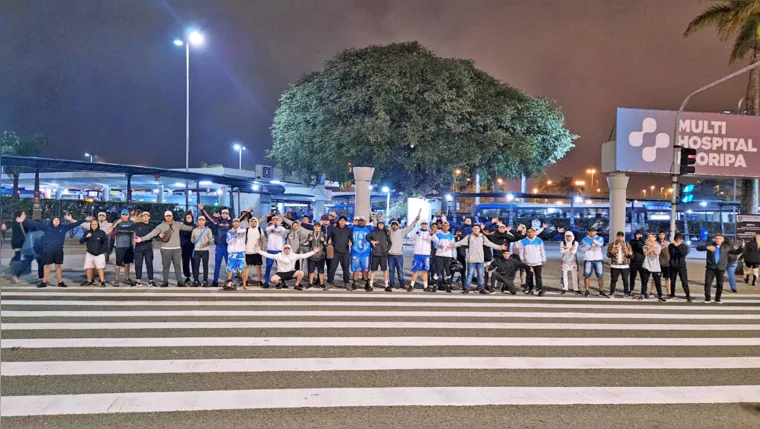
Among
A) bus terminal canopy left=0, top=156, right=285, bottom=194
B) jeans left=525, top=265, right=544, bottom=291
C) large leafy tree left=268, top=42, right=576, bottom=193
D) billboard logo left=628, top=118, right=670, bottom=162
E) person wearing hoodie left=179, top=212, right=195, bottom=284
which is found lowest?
jeans left=525, top=265, right=544, bottom=291

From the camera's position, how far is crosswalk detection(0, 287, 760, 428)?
5.07 meters

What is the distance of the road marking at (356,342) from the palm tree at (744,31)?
542 inches

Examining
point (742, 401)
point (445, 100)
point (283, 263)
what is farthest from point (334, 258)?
point (445, 100)

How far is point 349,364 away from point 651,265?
9.55 m

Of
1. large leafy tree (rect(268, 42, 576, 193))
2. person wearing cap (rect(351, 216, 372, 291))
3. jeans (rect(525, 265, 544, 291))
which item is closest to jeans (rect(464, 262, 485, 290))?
jeans (rect(525, 265, 544, 291))

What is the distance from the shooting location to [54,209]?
90.5 feet

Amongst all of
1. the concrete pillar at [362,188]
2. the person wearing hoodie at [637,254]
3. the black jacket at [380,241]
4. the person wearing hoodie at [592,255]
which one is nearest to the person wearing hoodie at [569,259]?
the person wearing hoodie at [592,255]

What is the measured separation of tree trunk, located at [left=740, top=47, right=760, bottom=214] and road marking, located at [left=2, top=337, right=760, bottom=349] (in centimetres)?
1342

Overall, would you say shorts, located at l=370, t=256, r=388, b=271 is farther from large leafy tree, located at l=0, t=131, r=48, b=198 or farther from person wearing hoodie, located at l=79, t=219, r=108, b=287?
large leafy tree, located at l=0, t=131, r=48, b=198

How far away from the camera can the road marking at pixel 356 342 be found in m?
7.36

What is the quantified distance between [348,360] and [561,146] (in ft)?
88.3

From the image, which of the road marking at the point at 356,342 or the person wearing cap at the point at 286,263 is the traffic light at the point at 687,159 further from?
the person wearing cap at the point at 286,263

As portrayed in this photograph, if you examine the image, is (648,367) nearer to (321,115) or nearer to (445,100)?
(445,100)

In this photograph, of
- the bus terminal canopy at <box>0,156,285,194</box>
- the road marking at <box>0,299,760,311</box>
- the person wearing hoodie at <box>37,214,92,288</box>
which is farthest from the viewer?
the bus terminal canopy at <box>0,156,285,194</box>
